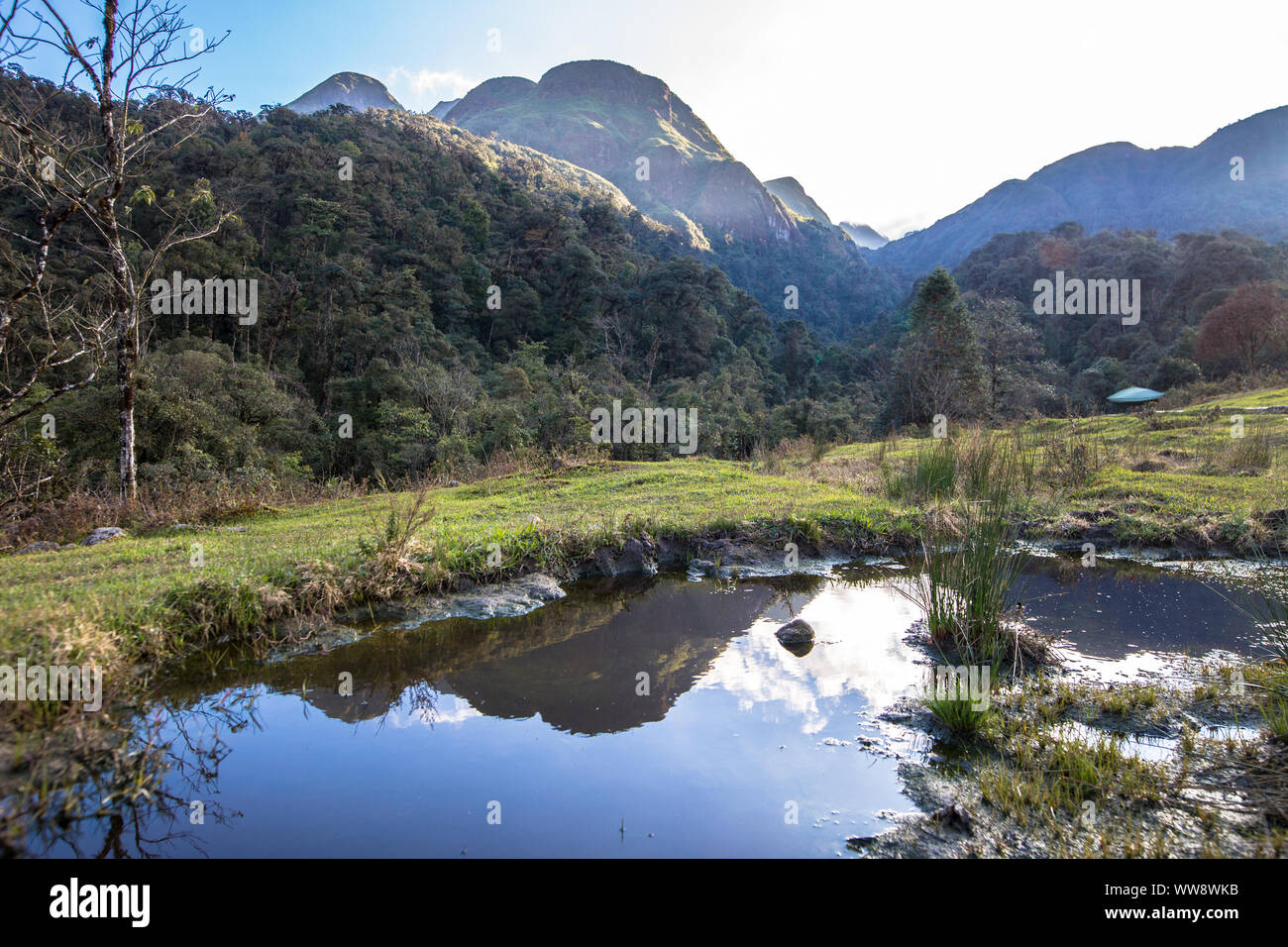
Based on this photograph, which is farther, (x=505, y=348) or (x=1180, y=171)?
(x=1180, y=171)

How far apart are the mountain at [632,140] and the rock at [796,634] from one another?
9169 cm

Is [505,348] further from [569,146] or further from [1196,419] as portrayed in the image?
[569,146]

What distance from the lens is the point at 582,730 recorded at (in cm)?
431

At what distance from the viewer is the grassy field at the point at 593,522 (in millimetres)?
5166

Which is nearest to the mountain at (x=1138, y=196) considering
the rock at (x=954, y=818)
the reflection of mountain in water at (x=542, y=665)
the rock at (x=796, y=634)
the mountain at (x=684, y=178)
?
the mountain at (x=684, y=178)

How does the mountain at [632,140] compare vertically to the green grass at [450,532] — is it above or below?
A: above

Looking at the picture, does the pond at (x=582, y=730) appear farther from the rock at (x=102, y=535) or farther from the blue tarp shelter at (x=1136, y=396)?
the blue tarp shelter at (x=1136, y=396)

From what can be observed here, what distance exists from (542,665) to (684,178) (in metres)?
134
